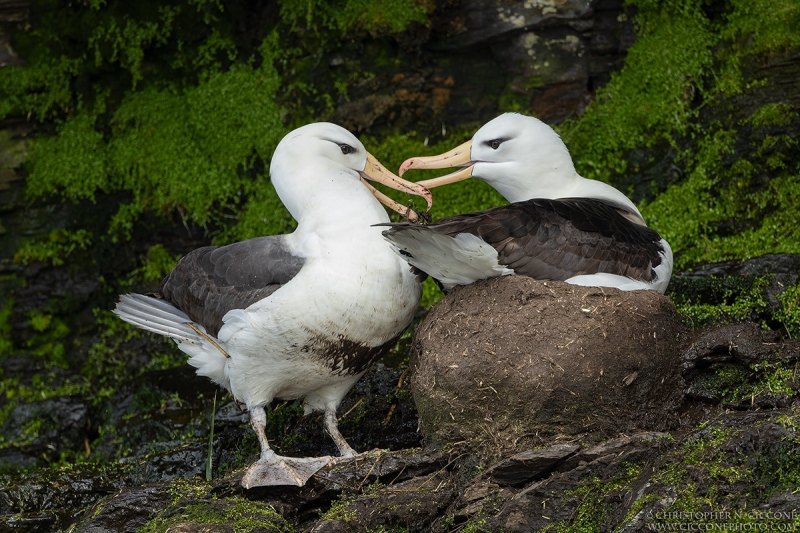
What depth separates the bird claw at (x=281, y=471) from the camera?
5684mm

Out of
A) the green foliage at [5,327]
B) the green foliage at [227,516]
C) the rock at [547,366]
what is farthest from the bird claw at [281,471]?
the green foliage at [5,327]

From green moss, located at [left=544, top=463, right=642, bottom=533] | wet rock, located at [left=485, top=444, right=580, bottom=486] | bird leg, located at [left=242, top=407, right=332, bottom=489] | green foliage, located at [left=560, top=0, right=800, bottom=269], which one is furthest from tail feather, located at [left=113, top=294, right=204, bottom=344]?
green foliage, located at [left=560, top=0, right=800, bottom=269]

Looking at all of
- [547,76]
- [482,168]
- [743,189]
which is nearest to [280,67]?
[547,76]

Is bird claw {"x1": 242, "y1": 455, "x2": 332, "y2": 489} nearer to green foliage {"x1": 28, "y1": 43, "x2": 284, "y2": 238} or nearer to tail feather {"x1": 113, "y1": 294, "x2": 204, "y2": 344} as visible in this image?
tail feather {"x1": 113, "y1": 294, "x2": 204, "y2": 344}

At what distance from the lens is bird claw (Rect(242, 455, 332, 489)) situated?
5.68 m

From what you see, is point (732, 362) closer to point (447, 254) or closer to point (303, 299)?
point (447, 254)

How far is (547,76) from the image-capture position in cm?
985

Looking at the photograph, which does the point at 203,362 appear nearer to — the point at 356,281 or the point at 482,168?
the point at 356,281

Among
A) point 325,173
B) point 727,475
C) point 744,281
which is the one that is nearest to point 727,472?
point 727,475

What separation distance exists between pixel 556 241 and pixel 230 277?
2.18 m

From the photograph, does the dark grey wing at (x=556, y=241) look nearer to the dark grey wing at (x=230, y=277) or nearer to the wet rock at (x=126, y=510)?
the dark grey wing at (x=230, y=277)

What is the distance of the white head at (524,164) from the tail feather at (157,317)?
6.44 ft

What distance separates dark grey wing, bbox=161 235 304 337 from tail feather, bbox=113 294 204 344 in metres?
0.11

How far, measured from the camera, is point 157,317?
22.7 ft
